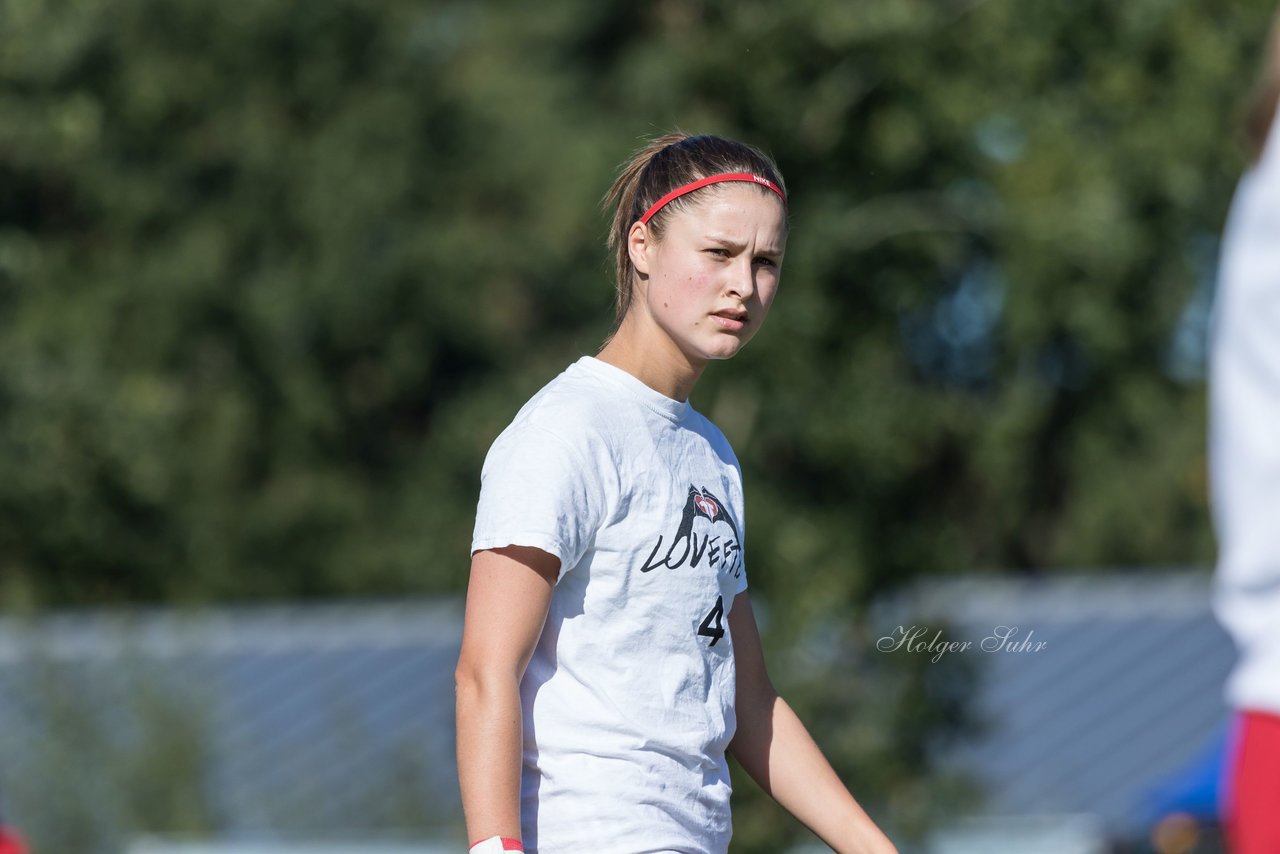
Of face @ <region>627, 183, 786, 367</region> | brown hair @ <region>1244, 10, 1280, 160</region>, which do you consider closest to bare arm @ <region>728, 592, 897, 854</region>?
face @ <region>627, 183, 786, 367</region>

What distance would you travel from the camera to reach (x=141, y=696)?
11.2 metres

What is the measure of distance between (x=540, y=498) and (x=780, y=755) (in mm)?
744

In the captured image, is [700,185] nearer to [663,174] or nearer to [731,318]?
[663,174]

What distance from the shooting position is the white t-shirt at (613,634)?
2.68 metres

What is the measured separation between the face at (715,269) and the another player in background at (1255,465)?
40.1 inches

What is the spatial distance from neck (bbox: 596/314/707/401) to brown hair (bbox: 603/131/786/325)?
0.34 feet

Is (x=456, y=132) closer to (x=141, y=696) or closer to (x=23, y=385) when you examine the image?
(x=23, y=385)

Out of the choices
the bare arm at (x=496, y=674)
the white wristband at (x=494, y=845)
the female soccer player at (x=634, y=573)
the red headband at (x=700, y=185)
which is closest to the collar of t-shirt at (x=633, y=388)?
the female soccer player at (x=634, y=573)

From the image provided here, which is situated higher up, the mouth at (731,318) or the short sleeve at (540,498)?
the mouth at (731,318)

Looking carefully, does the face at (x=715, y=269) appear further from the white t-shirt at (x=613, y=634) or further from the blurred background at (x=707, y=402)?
the blurred background at (x=707, y=402)

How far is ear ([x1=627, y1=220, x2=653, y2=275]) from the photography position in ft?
9.68

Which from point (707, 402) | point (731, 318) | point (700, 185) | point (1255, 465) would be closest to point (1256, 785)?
point (1255, 465)

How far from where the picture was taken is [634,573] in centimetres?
276

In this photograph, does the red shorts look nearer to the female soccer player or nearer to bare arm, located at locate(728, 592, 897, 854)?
the female soccer player
